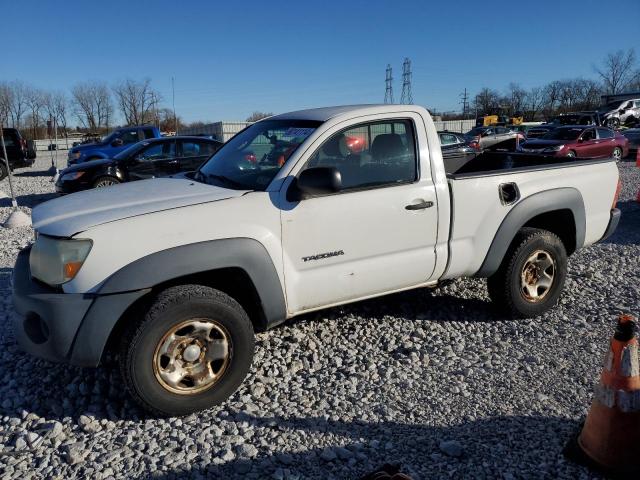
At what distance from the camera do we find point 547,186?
4.36 m

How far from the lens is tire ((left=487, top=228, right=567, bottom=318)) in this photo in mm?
4305

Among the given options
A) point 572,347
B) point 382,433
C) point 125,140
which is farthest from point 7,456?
point 125,140

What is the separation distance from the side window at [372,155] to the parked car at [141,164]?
8.18 m

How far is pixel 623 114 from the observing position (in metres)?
34.8

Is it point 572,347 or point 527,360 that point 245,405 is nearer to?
point 527,360

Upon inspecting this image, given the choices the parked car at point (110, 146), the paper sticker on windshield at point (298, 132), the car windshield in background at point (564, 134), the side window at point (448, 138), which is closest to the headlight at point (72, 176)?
the parked car at point (110, 146)

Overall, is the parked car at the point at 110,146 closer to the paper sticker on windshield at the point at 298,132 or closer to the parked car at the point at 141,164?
the parked car at the point at 141,164

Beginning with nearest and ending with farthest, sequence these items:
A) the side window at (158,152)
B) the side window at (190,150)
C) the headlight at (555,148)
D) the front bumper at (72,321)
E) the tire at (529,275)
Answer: the front bumper at (72,321) < the tire at (529,275) < the side window at (158,152) < the side window at (190,150) < the headlight at (555,148)

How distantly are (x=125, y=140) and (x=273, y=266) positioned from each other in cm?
1709

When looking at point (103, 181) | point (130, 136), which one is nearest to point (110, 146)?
point (130, 136)

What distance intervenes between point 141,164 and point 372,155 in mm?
9390

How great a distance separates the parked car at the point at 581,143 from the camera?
18.1 metres

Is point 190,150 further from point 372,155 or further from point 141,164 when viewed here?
point 372,155

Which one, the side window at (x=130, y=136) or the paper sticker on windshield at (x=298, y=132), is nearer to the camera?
the paper sticker on windshield at (x=298, y=132)
